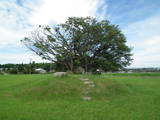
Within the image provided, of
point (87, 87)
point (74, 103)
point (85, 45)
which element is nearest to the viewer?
point (74, 103)

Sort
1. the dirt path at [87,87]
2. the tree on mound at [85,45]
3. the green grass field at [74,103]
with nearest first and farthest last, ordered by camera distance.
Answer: the green grass field at [74,103] < the dirt path at [87,87] < the tree on mound at [85,45]

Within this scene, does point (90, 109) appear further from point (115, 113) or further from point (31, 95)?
point (31, 95)

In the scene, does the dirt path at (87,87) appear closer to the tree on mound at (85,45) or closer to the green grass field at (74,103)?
the green grass field at (74,103)

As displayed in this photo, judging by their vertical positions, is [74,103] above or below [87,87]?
below

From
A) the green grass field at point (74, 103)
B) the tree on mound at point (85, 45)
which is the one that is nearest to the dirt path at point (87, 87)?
the green grass field at point (74, 103)

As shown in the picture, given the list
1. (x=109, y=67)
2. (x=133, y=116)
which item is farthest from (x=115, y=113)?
(x=109, y=67)

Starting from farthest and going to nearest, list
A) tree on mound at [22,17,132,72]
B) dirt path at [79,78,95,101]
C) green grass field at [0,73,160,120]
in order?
1. tree on mound at [22,17,132,72]
2. dirt path at [79,78,95,101]
3. green grass field at [0,73,160,120]

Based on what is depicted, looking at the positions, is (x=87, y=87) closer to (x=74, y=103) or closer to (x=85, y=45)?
(x=74, y=103)

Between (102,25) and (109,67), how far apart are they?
8220mm

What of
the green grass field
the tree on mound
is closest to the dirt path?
the green grass field

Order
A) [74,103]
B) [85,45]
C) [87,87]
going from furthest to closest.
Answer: [85,45] < [87,87] < [74,103]

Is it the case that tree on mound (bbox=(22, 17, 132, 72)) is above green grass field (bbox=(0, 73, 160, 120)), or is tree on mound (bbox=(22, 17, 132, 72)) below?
above

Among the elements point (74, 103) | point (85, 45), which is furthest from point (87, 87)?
point (85, 45)

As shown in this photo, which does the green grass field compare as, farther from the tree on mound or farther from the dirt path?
the tree on mound
